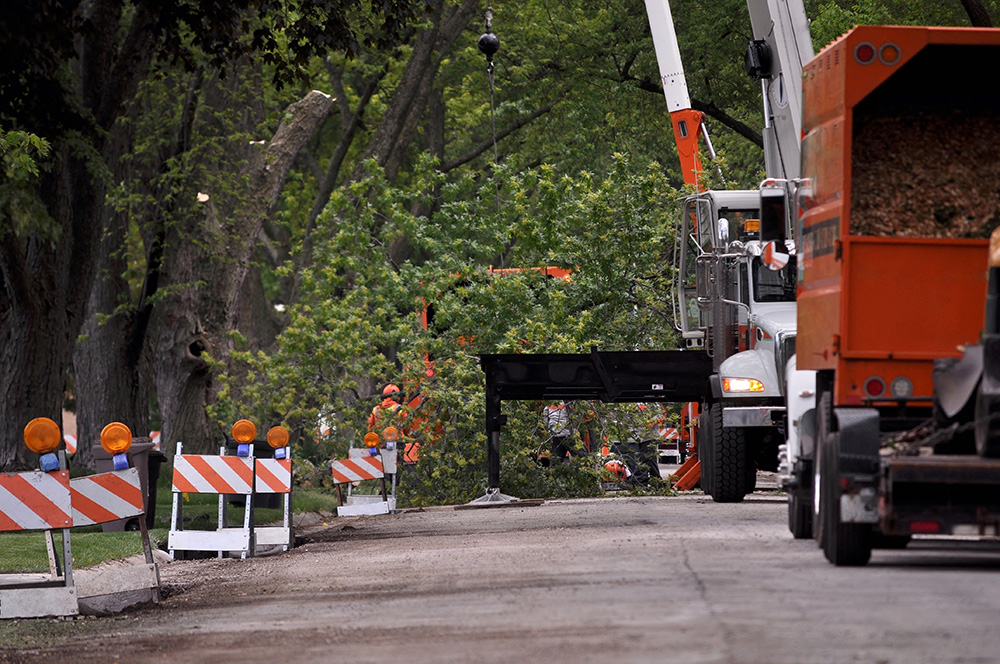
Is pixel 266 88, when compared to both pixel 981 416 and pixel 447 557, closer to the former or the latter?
pixel 447 557

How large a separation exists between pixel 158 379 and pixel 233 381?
A: 179cm

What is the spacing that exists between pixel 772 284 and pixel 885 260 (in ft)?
24.9

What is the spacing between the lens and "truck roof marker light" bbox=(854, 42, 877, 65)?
11.2 m

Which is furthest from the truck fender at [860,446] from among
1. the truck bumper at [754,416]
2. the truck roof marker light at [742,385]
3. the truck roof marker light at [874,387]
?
the truck roof marker light at [742,385]

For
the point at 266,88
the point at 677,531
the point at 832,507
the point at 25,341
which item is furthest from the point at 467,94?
the point at 832,507

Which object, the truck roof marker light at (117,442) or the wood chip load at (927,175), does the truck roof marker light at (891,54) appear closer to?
the wood chip load at (927,175)

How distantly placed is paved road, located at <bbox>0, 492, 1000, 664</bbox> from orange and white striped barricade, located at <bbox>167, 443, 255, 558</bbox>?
665mm

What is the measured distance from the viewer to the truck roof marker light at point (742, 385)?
1781 centimetres

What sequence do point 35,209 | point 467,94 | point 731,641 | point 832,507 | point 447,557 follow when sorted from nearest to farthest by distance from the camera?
point 731,641
point 832,507
point 447,557
point 35,209
point 467,94

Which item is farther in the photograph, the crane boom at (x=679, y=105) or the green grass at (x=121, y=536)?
the crane boom at (x=679, y=105)

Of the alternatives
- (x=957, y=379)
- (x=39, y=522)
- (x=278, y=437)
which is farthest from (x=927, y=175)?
(x=278, y=437)

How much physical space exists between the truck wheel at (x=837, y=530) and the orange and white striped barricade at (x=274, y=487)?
7095 millimetres

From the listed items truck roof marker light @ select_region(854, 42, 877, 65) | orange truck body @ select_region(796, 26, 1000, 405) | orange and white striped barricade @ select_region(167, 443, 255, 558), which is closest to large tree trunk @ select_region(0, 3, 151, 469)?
orange and white striped barricade @ select_region(167, 443, 255, 558)

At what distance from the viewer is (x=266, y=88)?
31.0 m
